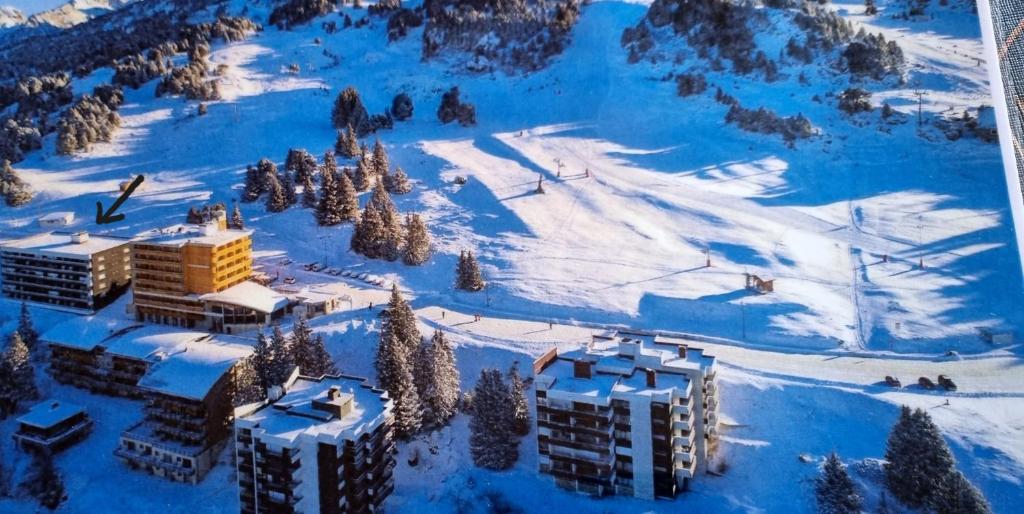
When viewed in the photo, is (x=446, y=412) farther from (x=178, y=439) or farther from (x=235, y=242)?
(x=235, y=242)

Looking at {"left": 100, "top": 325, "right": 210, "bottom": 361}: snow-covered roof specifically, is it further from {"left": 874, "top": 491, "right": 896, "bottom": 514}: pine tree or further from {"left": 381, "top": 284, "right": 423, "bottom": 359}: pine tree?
{"left": 874, "top": 491, "right": 896, "bottom": 514}: pine tree

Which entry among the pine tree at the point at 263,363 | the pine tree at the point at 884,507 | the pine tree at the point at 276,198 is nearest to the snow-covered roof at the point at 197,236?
the pine tree at the point at 263,363

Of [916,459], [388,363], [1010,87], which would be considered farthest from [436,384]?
[1010,87]

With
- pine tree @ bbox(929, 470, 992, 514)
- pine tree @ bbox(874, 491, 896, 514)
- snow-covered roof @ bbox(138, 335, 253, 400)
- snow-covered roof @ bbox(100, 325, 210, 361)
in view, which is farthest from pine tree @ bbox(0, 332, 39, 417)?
pine tree @ bbox(929, 470, 992, 514)

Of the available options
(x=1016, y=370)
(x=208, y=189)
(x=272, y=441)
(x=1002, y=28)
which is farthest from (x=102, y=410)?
(x=1016, y=370)

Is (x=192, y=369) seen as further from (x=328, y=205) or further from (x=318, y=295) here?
(x=328, y=205)

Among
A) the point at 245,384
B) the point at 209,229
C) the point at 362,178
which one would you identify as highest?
the point at 362,178
